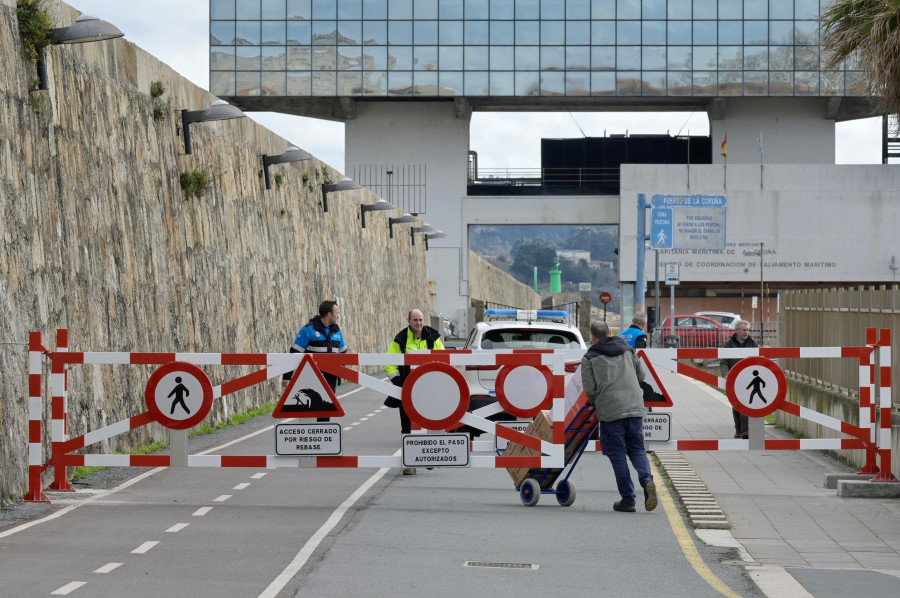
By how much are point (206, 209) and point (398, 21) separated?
44.5m

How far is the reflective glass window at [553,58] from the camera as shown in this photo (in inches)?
2534

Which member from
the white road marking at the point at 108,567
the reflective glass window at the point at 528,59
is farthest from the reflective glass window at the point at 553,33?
the white road marking at the point at 108,567

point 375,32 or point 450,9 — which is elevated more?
point 450,9

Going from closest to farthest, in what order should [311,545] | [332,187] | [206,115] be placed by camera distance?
[311,545], [206,115], [332,187]

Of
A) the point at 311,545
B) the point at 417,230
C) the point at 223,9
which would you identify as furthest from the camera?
the point at 223,9

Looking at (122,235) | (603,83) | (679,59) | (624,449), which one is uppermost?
(679,59)

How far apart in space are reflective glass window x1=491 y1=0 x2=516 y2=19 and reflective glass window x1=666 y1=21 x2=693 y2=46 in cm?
745

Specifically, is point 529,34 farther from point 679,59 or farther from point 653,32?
point 679,59

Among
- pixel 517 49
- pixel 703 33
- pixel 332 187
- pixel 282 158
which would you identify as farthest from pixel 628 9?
pixel 282 158

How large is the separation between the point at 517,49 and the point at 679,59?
301 inches

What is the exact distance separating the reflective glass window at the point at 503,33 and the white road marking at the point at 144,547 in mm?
57163

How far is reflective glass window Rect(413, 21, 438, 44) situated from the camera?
6481 cm

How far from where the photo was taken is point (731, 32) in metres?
64.8

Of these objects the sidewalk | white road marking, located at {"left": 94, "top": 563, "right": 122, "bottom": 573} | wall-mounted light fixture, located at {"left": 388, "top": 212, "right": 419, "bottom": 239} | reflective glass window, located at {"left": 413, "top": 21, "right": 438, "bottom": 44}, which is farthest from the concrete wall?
reflective glass window, located at {"left": 413, "top": 21, "right": 438, "bottom": 44}
